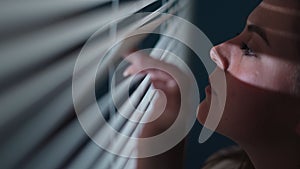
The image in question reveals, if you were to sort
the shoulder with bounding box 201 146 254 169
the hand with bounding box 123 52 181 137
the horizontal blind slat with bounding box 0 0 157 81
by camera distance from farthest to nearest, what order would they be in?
1. the shoulder with bounding box 201 146 254 169
2. the hand with bounding box 123 52 181 137
3. the horizontal blind slat with bounding box 0 0 157 81

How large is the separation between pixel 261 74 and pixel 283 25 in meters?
0.10

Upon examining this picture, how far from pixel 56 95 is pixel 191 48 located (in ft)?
1.70

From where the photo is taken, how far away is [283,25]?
2.28 feet

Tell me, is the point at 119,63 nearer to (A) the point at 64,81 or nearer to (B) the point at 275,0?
(A) the point at 64,81

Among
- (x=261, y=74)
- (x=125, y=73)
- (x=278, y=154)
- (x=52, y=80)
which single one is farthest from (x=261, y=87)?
(x=52, y=80)

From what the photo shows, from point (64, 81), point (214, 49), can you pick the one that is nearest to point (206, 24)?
point (214, 49)

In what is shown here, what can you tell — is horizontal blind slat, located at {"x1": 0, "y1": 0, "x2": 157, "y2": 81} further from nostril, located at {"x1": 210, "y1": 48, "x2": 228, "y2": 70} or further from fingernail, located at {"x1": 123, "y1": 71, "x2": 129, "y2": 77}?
nostril, located at {"x1": 210, "y1": 48, "x2": 228, "y2": 70}

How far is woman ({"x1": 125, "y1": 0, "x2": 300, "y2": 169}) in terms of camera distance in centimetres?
70

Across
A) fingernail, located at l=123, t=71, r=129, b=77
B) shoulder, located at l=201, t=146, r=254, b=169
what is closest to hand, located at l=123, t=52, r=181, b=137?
fingernail, located at l=123, t=71, r=129, b=77

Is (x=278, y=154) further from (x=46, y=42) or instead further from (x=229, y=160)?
(x=46, y=42)

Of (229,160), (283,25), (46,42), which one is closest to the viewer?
(46,42)

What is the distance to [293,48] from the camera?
70cm

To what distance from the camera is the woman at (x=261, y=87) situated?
0.70m

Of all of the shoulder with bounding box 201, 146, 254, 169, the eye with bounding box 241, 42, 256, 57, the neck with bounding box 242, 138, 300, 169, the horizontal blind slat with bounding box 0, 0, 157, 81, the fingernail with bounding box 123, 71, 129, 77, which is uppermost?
the horizontal blind slat with bounding box 0, 0, 157, 81
